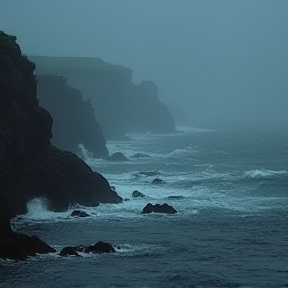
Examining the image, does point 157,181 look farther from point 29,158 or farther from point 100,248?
point 100,248

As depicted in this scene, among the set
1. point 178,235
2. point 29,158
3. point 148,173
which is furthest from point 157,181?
point 178,235

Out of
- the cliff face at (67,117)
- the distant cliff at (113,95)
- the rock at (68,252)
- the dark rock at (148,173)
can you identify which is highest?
the distant cliff at (113,95)

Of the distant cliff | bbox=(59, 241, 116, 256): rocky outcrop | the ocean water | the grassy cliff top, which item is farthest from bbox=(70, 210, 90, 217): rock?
the grassy cliff top

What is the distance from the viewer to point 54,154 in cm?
5003

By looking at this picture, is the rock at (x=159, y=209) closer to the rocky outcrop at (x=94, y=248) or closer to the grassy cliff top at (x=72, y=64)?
the rocky outcrop at (x=94, y=248)

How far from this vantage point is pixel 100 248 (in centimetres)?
3238

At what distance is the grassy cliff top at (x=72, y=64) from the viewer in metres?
129

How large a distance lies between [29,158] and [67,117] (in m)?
34.5

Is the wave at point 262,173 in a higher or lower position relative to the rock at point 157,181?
higher

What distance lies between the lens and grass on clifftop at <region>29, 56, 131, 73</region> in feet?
422

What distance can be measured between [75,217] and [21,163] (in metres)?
7.24

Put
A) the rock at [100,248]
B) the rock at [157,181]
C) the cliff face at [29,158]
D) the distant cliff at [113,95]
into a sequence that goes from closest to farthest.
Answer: the rock at [100,248] < the cliff face at [29,158] < the rock at [157,181] < the distant cliff at [113,95]

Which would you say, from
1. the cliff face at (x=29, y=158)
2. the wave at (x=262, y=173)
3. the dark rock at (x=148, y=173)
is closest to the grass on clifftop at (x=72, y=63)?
the dark rock at (x=148, y=173)

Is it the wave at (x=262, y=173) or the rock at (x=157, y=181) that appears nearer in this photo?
the rock at (x=157, y=181)
